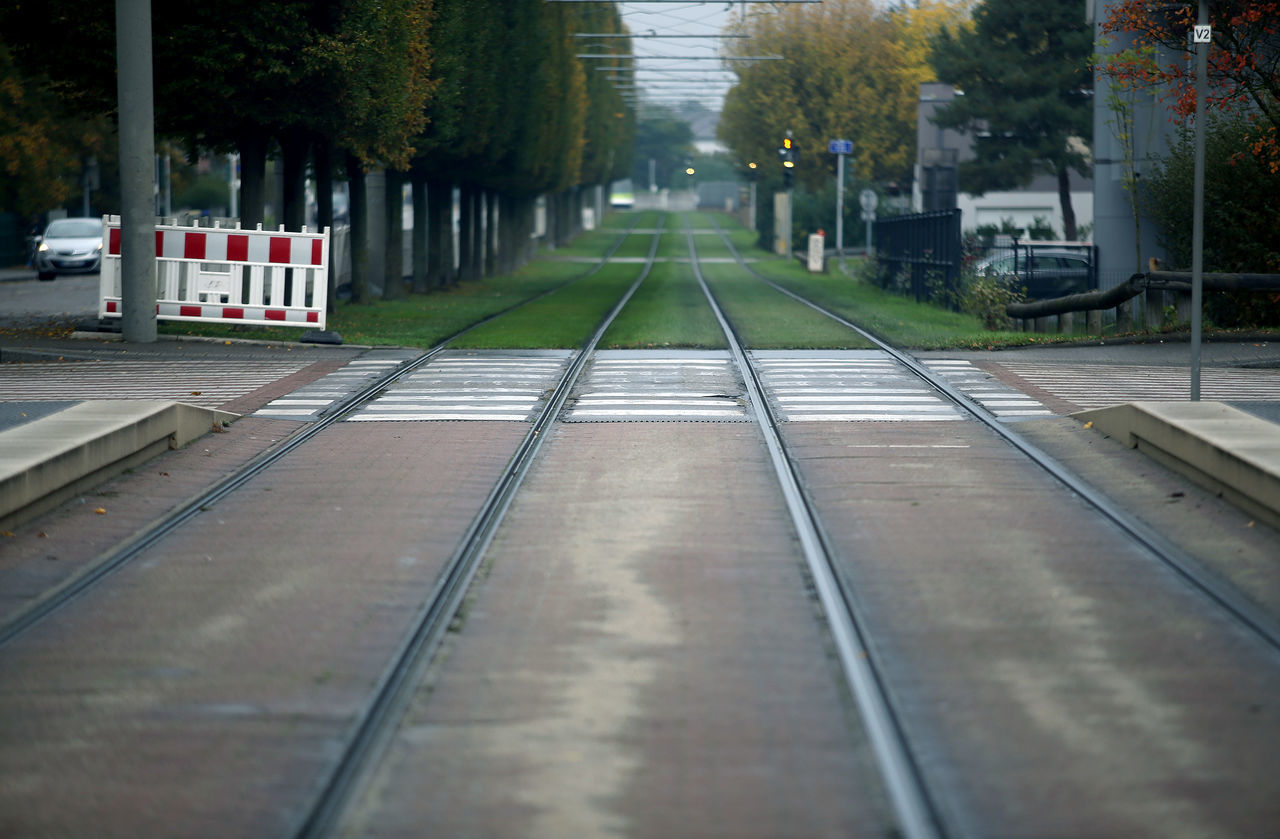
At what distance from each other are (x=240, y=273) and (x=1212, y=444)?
15095 millimetres

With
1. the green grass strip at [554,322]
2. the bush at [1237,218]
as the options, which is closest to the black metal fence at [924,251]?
the green grass strip at [554,322]

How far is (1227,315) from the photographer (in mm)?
24328

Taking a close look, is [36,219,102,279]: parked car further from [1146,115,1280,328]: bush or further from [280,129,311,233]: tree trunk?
[1146,115,1280,328]: bush

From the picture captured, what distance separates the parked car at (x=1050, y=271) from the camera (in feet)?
109

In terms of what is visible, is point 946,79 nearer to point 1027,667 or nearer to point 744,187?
point 1027,667

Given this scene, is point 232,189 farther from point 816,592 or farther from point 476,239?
point 816,592

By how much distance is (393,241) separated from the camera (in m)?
36.5

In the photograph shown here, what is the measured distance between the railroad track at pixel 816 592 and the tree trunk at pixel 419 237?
2481 cm

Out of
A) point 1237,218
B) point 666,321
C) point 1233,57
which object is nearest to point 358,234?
point 666,321

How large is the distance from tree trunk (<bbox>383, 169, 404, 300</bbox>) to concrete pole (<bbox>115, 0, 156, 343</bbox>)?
48.2 ft

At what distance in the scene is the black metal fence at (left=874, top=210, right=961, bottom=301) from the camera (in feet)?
110

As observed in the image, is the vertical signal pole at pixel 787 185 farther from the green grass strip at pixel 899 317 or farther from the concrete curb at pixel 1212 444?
the concrete curb at pixel 1212 444

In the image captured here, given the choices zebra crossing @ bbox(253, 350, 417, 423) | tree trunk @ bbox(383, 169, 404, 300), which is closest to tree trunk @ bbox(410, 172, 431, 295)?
tree trunk @ bbox(383, 169, 404, 300)

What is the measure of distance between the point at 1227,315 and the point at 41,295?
90.4 ft
